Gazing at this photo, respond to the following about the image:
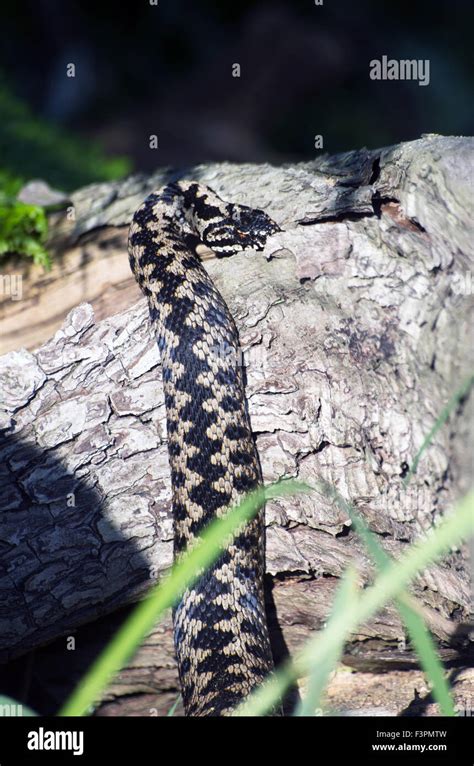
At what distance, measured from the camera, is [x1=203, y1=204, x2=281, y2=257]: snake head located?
17.4 ft

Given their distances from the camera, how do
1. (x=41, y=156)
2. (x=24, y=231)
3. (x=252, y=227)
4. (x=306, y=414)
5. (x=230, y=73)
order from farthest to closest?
(x=230, y=73)
(x=41, y=156)
(x=24, y=231)
(x=252, y=227)
(x=306, y=414)

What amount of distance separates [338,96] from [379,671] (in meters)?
13.6

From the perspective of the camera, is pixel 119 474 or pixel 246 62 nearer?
pixel 119 474

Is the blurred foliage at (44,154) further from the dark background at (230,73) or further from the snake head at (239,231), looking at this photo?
the snake head at (239,231)

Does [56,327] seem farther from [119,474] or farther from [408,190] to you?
[408,190]

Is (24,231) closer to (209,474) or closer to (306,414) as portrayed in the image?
(209,474)

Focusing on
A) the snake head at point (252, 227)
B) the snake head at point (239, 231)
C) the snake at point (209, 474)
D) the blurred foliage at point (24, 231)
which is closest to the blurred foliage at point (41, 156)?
the blurred foliage at point (24, 231)

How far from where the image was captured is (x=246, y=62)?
16.3 metres

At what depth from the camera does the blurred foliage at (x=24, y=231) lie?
255 inches

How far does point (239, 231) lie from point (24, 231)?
2.40 m

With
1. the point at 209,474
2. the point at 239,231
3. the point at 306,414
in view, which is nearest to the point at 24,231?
the point at 239,231

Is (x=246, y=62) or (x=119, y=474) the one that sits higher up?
(x=246, y=62)

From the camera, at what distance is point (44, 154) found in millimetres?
10641
